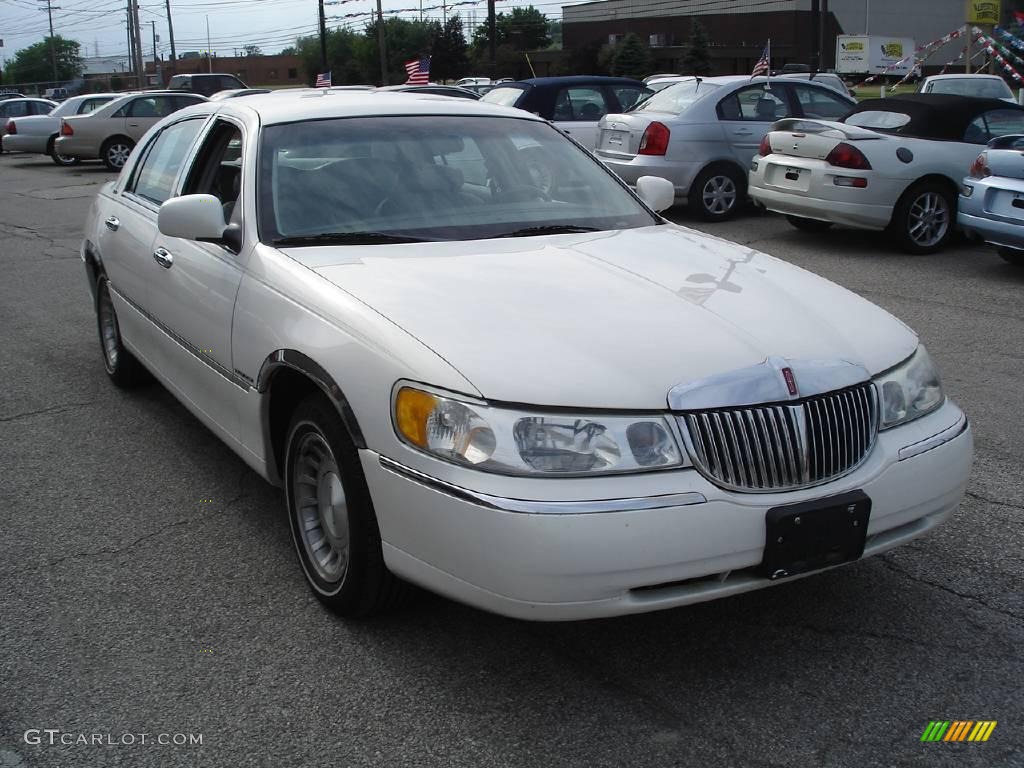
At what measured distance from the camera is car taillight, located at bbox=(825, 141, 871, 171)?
33.3 ft

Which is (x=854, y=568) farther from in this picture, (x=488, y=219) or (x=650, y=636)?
(x=488, y=219)

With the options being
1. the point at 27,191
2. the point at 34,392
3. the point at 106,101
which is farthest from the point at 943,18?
the point at 34,392

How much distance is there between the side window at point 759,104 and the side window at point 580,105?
2367 mm

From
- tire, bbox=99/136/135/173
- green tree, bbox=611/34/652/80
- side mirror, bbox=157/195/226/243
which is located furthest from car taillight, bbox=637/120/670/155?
green tree, bbox=611/34/652/80

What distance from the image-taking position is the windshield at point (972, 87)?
61.8 ft

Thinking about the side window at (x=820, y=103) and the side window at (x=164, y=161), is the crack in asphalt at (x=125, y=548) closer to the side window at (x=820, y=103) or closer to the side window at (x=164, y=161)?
the side window at (x=164, y=161)

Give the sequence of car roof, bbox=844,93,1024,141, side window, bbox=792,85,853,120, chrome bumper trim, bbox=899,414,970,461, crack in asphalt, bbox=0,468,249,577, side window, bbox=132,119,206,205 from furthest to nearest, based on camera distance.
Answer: side window, bbox=792,85,853,120 → car roof, bbox=844,93,1024,141 → side window, bbox=132,119,206,205 → crack in asphalt, bbox=0,468,249,577 → chrome bumper trim, bbox=899,414,970,461

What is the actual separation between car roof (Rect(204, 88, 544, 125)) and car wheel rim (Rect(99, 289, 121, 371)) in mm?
1621

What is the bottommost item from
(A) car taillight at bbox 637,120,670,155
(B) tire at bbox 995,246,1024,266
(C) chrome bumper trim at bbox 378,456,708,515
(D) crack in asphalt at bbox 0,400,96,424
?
(D) crack in asphalt at bbox 0,400,96,424

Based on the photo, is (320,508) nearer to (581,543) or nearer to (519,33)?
(581,543)

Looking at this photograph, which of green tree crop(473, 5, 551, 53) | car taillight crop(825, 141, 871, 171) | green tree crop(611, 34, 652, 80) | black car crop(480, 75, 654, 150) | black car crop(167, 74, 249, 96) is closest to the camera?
car taillight crop(825, 141, 871, 171)

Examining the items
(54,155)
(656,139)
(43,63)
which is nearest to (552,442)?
(656,139)

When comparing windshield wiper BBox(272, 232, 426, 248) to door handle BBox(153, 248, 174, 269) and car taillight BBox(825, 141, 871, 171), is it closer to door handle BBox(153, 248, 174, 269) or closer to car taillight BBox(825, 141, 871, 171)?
door handle BBox(153, 248, 174, 269)

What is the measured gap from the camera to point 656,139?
1249 centimetres
